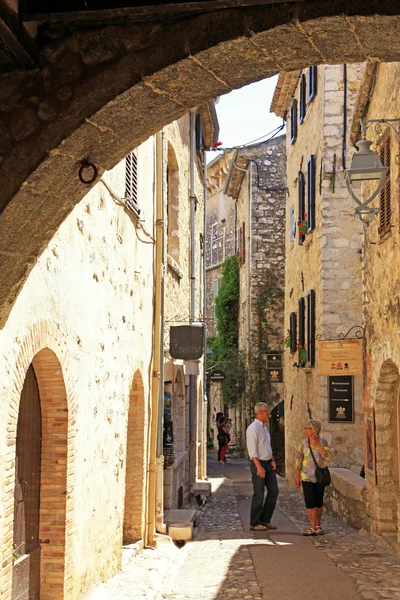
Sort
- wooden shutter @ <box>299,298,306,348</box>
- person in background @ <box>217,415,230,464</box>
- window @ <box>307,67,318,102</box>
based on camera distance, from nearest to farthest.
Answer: window @ <box>307,67,318,102</box> → wooden shutter @ <box>299,298,306,348</box> → person in background @ <box>217,415,230,464</box>

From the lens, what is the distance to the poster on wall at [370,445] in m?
9.88

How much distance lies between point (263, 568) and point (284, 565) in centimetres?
23

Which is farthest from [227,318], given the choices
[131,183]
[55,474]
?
[55,474]

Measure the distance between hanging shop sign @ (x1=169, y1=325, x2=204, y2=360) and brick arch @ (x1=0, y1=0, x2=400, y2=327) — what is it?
7.21 meters

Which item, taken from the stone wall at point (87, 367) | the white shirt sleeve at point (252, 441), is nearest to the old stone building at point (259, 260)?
the white shirt sleeve at point (252, 441)

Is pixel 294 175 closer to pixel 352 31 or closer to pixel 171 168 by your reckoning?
pixel 171 168

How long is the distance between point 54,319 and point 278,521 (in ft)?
24.9

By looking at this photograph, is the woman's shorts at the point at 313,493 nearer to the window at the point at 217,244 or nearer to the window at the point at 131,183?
the window at the point at 131,183

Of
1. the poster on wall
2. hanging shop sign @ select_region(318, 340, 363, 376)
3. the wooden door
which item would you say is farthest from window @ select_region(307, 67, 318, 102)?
the wooden door

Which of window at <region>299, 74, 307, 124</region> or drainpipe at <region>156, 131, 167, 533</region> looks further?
window at <region>299, 74, 307, 124</region>

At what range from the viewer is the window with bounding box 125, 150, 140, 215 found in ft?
25.6

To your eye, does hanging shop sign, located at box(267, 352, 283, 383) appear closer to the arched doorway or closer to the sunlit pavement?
the sunlit pavement

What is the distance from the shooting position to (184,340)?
36.1 ft

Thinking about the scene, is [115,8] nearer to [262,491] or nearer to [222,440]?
[262,491]
